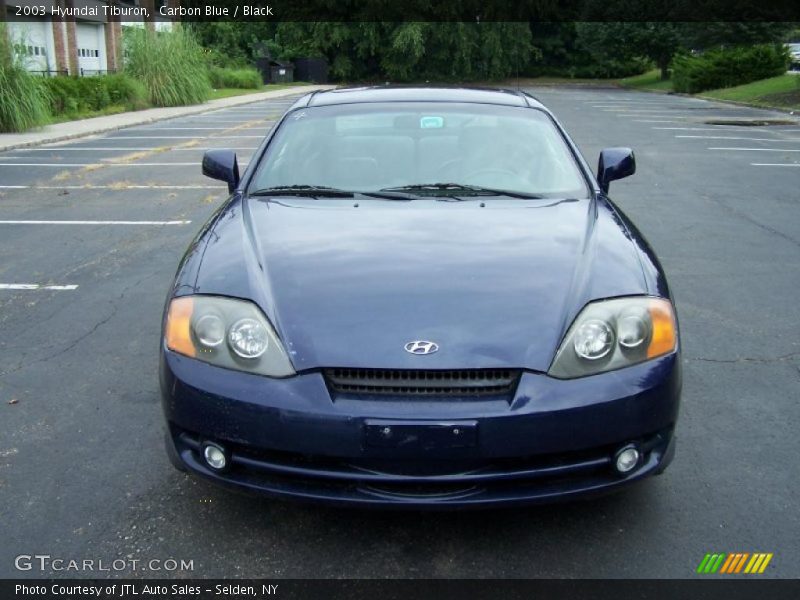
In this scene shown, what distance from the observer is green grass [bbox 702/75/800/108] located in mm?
28547

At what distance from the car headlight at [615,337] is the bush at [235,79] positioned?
139ft

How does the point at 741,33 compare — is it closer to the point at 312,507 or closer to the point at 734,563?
the point at 734,563

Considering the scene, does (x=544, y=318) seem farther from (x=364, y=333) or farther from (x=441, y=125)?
(x=441, y=125)

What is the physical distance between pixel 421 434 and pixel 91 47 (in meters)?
47.3

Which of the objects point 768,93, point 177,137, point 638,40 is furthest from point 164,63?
point 638,40

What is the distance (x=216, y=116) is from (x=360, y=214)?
77.1 feet

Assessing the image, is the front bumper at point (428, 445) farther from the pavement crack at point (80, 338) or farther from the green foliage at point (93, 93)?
the green foliage at point (93, 93)

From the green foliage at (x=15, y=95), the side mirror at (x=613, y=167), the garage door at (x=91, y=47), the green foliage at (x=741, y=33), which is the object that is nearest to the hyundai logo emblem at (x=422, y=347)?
the side mirror at (x=613, y=167)

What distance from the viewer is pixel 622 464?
273 centimetres

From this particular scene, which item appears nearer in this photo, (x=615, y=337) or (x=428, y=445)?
(x=428, y=445)

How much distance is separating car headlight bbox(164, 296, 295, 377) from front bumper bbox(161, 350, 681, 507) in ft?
0.15

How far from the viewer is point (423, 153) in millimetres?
4156

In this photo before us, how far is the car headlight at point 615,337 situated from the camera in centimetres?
270

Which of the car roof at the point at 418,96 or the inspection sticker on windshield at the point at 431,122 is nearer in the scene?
the inspection sticker on windshield at the point at 431,122
